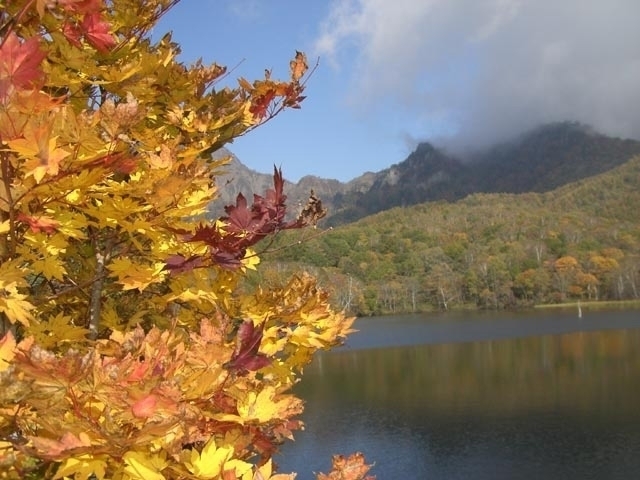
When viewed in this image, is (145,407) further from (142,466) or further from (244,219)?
(244,219)

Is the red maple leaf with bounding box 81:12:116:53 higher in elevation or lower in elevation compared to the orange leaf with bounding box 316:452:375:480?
higher

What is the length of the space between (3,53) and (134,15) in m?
1.16

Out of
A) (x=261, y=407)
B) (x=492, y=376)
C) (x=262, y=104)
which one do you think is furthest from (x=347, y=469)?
(x=492, y=376)

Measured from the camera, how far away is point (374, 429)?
77.3 ft

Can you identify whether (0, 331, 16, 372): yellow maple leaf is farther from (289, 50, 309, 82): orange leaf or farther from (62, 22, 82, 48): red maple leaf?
(289, 50, 309, 82): orange leaf

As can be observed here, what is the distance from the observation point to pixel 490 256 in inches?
3578

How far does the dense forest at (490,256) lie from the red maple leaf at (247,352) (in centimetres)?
6000

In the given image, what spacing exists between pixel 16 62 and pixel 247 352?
607mm

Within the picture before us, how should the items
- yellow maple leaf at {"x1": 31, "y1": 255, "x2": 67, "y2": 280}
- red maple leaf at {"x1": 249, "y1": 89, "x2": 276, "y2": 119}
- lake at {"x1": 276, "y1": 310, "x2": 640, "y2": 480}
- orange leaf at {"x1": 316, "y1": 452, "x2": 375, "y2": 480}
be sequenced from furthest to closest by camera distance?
lake at {"x1": 276, "y1": 310, "x2": 640, "y2": 480} → red maple leaf at {"x1": 249, "y1": 89, "x2": 276, "y2": 119} → orange leaf at {"x1": 316, "y1": 452, "x2": 375, "y2": 480} → yellow maple leaf at {"x1": 31, "y1": 255, "x2": 67, "y2": 280}

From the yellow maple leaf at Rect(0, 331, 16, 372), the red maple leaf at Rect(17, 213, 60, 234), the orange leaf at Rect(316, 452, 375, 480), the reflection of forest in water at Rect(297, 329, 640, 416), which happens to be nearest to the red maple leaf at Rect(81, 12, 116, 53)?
the red maple leaf at Rect(17, 213, 60, 234)

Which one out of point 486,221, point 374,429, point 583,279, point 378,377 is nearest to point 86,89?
point 374,429

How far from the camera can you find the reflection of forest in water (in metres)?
26.2

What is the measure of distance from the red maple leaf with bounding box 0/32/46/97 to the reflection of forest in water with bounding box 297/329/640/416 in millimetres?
26147

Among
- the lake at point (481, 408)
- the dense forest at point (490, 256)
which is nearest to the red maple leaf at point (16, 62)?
the lake at point (481, 408)
